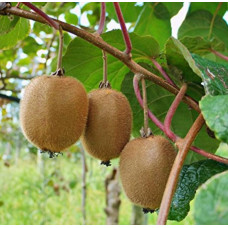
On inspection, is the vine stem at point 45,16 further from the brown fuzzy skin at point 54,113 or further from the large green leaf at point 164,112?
the large green leaf at point 164,112

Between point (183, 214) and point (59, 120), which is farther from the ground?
point (59, 120)

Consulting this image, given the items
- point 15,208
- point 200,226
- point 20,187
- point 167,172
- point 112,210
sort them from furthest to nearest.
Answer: point 20,187 < point 15,208 < point 112,210 < point 167,172 < point 200,226

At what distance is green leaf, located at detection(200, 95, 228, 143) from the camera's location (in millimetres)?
618

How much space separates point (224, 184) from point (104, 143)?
40cm

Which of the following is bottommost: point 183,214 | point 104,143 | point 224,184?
point 183,214

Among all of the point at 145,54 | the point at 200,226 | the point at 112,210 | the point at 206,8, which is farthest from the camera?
the point at 112,210

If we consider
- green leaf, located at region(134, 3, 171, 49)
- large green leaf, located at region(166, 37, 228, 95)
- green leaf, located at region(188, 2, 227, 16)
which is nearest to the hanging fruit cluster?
large green leaf, located at region(166, 37, 228, 95)

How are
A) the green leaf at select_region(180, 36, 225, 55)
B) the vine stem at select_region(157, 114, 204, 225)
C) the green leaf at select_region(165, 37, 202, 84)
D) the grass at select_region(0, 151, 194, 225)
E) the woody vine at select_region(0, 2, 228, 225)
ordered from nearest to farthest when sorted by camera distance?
the vine stem at select_region(157, 114, 204, 225) → the woody vine at select_region(0, 2, 228, 225) → the green leaf at select_region(165, 37, 202, 84) → the green leaf at select_region(180, 36, 225, 55) → the grass at select_region(0, 151, 194, 225)

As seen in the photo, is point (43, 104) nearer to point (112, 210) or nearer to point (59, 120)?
point (59, 120)

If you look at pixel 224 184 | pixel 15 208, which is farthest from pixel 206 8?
pixel 15 208

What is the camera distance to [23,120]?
83cm

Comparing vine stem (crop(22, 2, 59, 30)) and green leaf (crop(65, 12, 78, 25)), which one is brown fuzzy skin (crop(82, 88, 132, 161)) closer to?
vine stem (crop(22, 2, 59, 30))

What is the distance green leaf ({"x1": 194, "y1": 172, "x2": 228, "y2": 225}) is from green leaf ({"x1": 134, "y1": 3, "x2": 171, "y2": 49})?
1060 mm

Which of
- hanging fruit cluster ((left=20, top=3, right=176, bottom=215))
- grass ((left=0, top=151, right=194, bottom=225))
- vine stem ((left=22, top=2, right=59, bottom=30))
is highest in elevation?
vine stem ((left=22, top=2, right=59, bottom=30))
